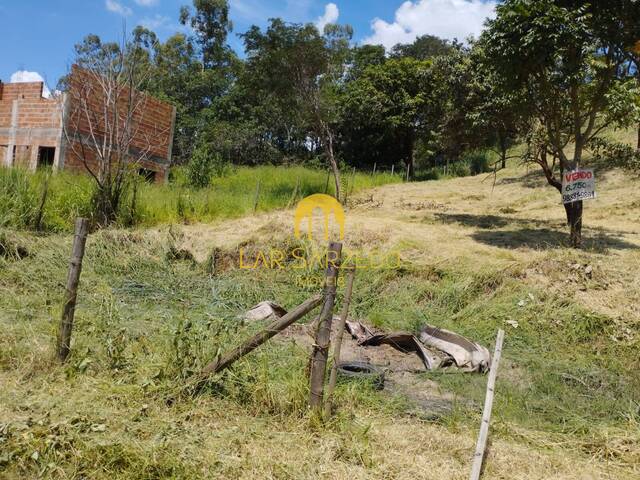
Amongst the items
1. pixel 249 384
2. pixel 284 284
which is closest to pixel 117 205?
pixel 284 284

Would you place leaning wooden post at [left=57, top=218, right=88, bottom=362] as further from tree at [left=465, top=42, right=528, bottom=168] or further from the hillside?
tree at [left=465, top=42, right=528, bottom=168]

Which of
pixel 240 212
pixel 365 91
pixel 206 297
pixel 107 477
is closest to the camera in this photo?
pixel 107 477

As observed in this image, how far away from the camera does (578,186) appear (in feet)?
22.2

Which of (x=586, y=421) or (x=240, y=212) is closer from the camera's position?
(x=586, y=421)

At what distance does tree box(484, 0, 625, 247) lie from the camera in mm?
6754

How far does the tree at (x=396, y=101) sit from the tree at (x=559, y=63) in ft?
46.4

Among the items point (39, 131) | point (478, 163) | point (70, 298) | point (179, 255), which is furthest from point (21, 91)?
point (478, 163)

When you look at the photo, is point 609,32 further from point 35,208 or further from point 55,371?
point 35,208

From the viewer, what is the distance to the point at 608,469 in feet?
8.73

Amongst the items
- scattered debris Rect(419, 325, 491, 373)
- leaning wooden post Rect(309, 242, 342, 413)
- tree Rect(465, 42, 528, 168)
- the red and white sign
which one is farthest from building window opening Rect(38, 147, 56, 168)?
leaning wooden post Rect(309, 242, 342, 413)

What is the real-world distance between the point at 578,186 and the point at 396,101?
16.2 metres

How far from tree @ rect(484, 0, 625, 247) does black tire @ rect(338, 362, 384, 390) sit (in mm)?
4869

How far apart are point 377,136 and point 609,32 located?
53.9 feet

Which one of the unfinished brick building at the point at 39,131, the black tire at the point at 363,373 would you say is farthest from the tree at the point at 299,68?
the black tire at the point at 363,373
